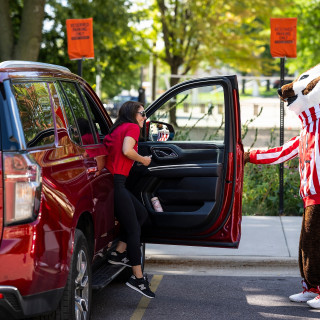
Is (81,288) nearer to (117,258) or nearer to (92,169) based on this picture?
(92,169)

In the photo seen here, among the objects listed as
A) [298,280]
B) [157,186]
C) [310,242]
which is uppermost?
[157,186]

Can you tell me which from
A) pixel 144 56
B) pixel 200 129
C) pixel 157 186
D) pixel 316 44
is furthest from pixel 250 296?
pixel 316 44

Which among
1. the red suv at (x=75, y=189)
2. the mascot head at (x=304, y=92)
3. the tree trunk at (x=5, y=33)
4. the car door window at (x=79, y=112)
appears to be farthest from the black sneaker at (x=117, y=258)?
the tree trunk at (x=5, y=33)

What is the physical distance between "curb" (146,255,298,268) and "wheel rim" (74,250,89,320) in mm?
2810

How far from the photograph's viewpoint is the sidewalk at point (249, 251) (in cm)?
793

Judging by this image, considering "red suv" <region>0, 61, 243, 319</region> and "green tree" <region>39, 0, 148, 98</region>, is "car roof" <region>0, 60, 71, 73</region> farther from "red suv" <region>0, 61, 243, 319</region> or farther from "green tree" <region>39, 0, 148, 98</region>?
"green tree" <region>39, 0, 148, 98</region>

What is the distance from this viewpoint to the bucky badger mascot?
621 cm

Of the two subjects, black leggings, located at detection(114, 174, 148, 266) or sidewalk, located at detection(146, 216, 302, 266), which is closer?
black leggings, located at detection(114, 174, 148, 266)

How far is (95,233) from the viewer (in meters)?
5.57

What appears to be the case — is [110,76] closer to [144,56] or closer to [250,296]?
[144,56]

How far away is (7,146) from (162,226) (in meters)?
2.33

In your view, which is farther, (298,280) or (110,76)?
(110,76)

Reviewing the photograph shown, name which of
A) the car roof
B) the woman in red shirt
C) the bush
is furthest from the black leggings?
the bush

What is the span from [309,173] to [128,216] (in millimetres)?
1515
